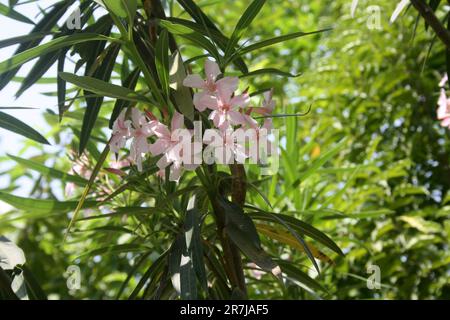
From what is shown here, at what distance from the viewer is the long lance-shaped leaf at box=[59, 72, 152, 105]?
37.8 inches

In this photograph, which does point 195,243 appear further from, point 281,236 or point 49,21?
point 49,21

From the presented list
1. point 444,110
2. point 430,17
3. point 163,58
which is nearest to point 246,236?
point 163,58

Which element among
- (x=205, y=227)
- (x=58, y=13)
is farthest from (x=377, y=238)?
(x=58, y=13)

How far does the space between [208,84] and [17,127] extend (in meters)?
0.37

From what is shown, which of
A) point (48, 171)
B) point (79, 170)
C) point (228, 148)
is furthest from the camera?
point (79, 170)

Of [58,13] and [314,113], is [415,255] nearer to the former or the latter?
[314,113]

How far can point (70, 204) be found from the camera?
4.12 ft

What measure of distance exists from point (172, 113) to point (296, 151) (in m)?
0.66

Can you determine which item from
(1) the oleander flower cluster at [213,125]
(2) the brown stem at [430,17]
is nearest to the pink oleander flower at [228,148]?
(1) the oleander flower cluster at [213,125]

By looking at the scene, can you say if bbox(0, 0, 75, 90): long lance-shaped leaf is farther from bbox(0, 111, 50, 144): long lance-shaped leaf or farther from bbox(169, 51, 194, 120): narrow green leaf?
bbox(169, 51, 194, 120): narrow green leaf

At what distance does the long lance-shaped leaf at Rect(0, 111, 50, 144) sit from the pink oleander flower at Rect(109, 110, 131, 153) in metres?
0.16

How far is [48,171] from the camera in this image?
53.5 inches

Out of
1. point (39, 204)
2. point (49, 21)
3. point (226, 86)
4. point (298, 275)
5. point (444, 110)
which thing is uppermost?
point (49, 21)

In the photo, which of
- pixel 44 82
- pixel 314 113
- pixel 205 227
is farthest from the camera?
pixel 314 113
